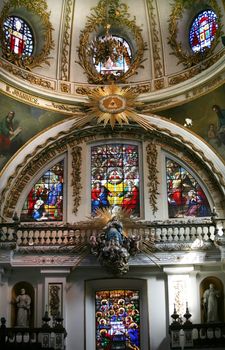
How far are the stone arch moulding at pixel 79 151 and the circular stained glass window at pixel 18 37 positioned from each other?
10.3 ft

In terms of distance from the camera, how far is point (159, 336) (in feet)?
70.3

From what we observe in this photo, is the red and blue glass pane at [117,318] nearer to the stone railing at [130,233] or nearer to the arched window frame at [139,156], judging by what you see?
the stone railing at [130,233]

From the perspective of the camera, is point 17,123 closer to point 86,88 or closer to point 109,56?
point 86,88

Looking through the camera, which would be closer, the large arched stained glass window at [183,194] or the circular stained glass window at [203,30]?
the large arched stained glass window at [183,194]

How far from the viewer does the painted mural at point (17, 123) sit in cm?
2336

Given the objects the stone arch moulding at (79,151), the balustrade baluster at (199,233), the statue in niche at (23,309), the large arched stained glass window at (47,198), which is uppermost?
the stone arch moulding at (79,151)

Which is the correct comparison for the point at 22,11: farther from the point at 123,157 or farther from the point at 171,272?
the point at 171,272

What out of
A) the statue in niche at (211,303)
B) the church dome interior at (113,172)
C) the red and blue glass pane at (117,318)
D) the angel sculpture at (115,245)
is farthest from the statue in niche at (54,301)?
the statue in niche at (211,303)

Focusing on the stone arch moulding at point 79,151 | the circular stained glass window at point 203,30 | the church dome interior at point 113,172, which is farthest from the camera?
the circular stained glass window at point 203,30

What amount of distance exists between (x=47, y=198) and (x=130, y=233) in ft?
11.5

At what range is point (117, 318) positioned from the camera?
73.3ft

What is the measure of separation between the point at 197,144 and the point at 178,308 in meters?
5.85

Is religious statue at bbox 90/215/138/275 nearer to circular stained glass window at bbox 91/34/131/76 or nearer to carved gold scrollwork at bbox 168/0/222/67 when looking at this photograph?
circular stained glass window at bbox 91/34/131/76

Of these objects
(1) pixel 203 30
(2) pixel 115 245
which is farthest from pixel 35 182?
(1) pixel 203 30
